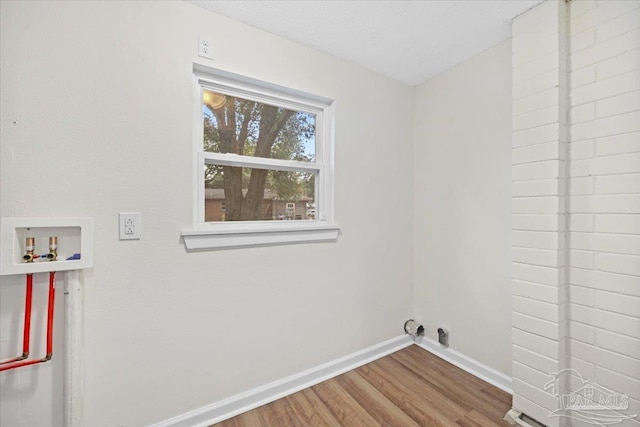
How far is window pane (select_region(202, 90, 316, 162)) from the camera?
64.8 inches

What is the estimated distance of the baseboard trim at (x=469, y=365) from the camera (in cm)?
179

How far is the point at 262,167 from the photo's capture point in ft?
5.85

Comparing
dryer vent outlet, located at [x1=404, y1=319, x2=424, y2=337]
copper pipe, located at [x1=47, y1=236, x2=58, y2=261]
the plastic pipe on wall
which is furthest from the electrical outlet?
dryer vent outlet, located at [x1=404, y1=319, x2=424, y2=337]

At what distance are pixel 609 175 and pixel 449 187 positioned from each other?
3.00 ft

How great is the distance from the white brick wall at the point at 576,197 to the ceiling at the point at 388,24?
242 mm

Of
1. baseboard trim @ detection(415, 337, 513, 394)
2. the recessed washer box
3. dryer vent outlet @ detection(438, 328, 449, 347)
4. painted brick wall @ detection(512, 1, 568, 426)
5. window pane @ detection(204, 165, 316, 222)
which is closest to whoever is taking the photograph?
the recessed washer box

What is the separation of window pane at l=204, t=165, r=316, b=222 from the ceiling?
90 cm

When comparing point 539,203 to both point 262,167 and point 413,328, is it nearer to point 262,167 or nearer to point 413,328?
point 413,328

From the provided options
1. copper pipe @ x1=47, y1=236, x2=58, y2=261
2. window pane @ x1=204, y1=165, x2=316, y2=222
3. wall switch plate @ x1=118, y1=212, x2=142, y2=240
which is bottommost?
copper pipe @ x1=47, y1=236, x2=58, y2=261

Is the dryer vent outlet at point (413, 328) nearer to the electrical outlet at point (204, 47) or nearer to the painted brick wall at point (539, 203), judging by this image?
the painted brick wall at point (539, 203)

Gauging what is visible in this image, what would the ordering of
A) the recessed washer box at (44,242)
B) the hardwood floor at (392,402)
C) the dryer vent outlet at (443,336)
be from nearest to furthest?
the recessed washer box at (44,242) < the hardwood floor at (392,402) < the dryer vent outlet at (443,336)

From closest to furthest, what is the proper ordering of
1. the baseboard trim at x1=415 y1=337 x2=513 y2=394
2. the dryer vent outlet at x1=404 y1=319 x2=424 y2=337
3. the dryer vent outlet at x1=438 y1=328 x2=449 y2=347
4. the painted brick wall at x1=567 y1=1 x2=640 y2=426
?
the painted brick wall at x1=567 y1=1 x2=640 y2=426
the baseboard trim at x1=415 y1=337 x2=513 y2=394
the dryer vent outlet at x1=438 y1=328 x2=449 y2=347
the dryer vent outlet at x1=404 y1=319 x2=424 y2=337

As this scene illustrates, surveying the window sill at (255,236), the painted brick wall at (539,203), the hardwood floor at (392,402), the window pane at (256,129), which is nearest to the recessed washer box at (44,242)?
the window sill at (255,236)

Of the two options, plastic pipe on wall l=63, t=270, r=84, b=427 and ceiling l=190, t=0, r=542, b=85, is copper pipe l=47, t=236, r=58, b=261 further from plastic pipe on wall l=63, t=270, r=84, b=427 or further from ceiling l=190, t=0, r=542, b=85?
ceiling l=190, t=0, r=542, b=85
